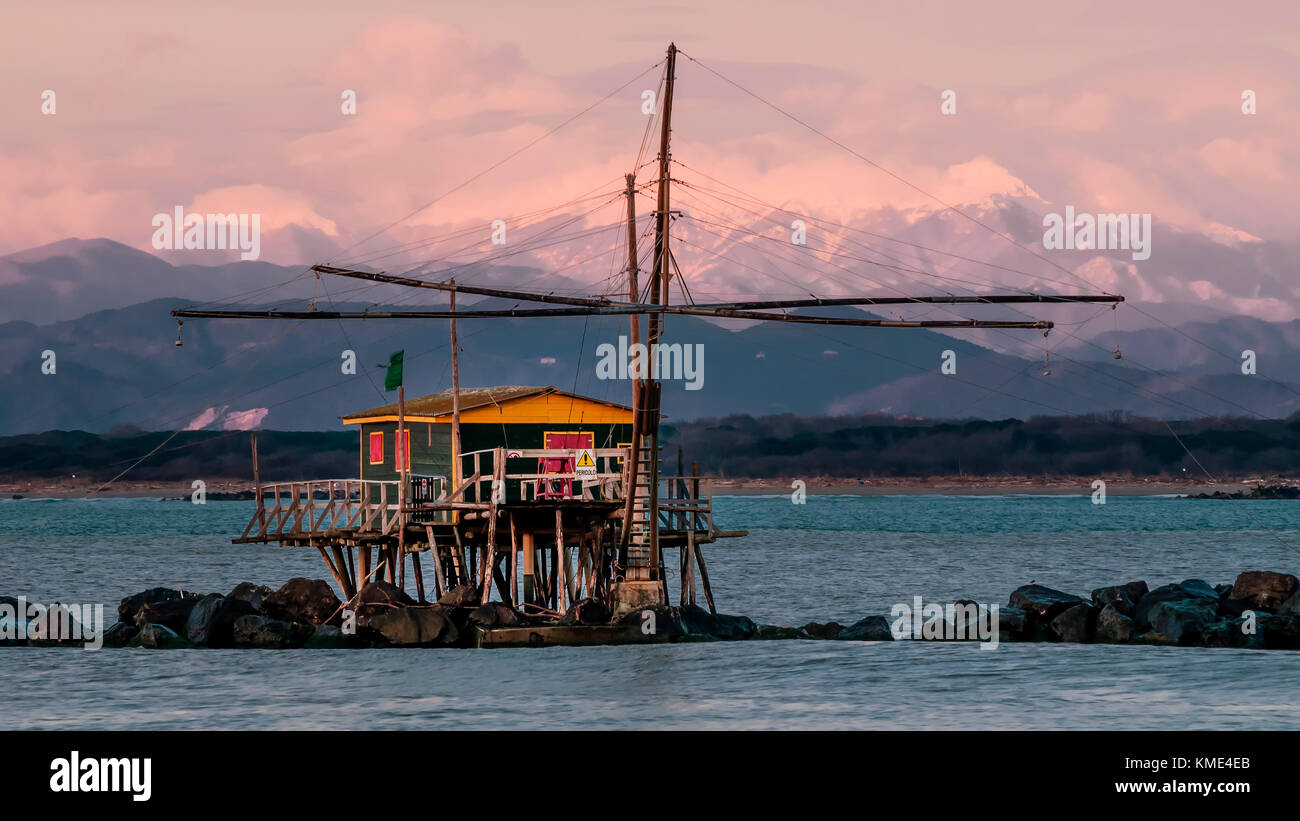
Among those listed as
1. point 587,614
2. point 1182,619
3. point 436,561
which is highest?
point 436,561

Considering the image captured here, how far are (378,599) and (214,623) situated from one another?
4.59 metres

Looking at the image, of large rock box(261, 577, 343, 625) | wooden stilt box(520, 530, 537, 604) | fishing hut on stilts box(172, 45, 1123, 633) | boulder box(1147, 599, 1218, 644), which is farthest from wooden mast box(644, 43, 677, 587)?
boulder box(1147, 599, 1218, 644)

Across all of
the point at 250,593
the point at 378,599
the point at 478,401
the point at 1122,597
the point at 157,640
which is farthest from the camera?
the point at 478,401

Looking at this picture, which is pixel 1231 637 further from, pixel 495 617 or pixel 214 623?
pixel 214 623

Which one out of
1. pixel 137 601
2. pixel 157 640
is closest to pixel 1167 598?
pixel 157 640

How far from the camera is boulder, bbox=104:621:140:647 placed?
1670 inches

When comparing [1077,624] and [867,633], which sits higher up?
[1077,624]

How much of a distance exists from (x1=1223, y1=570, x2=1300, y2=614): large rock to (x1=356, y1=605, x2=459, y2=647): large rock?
21762 mm

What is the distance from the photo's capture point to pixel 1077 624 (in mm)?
42750

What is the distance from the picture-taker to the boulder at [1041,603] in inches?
1731

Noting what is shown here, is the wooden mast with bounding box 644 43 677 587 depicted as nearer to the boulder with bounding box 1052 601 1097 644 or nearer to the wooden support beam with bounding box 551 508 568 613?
the wooden support beam with bounding box 551 508 568 613

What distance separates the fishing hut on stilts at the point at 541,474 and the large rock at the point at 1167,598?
9.03 m
